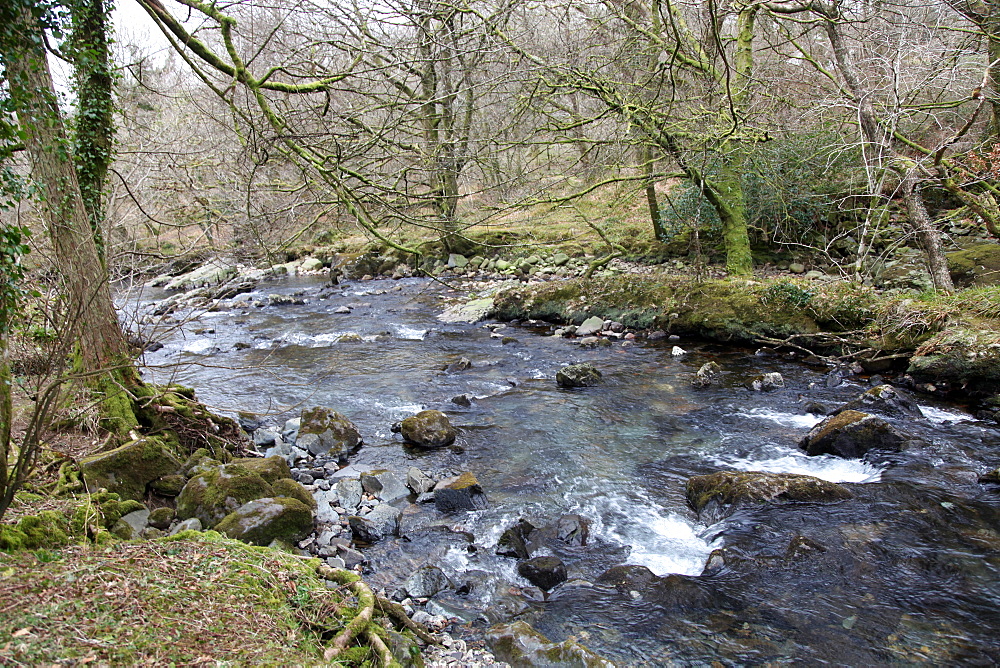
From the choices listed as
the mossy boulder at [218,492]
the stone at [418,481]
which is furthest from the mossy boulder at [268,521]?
the stone at [418,481]

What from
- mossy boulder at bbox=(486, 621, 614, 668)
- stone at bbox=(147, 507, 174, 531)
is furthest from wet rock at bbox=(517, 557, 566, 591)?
stone at bbox=(147, 507, 174, 531)

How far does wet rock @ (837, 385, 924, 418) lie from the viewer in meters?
6.87

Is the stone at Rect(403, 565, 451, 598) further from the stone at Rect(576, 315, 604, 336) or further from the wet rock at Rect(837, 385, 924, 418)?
the stone at Rect(576, 315, 604, 336)

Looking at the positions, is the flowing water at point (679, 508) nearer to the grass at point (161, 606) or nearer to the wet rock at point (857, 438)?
the wet rock at point (857, 438)

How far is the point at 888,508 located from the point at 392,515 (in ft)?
14.1

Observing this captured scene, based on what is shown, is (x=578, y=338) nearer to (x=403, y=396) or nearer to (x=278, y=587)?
(x=403, y=396)

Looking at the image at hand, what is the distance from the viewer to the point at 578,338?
37.0 feet

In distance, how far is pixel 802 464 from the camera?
240 inches

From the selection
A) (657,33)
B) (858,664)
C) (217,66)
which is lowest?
(858,664)

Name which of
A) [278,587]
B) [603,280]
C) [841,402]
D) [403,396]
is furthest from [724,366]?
[278,587]

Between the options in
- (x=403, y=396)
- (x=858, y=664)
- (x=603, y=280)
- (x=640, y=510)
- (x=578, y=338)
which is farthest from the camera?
(x=603, y=280)

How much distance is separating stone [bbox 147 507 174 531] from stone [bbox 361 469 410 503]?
173cm

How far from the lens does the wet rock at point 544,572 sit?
4.45 metres

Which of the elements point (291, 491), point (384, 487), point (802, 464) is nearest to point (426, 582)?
point (291, 491)
